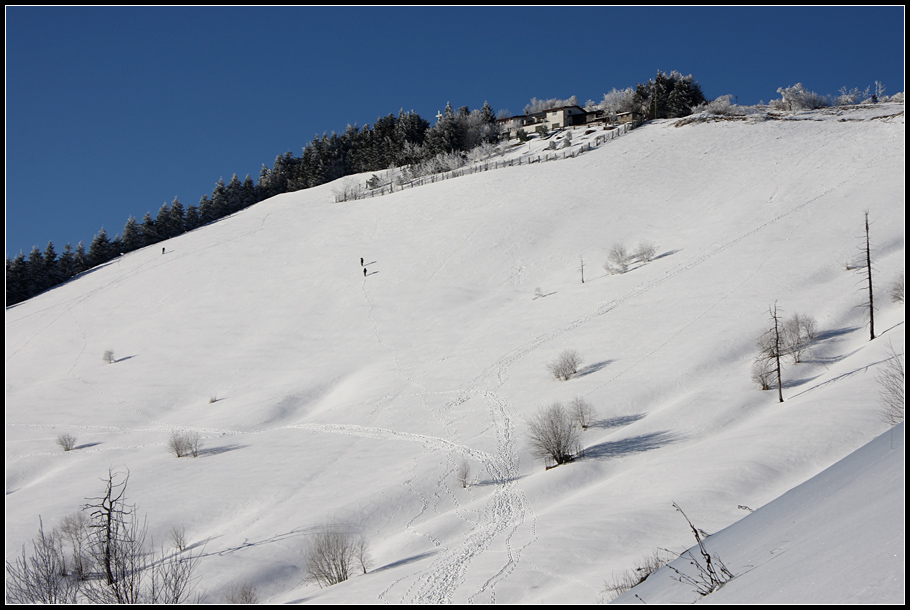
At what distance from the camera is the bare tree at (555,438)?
2042 centimetres

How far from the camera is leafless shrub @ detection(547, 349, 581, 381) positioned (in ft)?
91.4

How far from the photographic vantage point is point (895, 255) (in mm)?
32469

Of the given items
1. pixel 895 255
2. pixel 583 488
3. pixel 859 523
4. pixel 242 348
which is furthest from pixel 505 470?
pixel 895 255

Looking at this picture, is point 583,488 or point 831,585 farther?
point 583,488

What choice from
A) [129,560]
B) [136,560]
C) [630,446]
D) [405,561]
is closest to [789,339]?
[630,446]

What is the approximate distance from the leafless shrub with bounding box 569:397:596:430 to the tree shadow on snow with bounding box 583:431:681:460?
1.91 metres

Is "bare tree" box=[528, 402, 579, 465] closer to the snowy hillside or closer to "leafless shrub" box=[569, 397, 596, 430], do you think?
the snowy hillside

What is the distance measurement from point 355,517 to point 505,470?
5.99 metres

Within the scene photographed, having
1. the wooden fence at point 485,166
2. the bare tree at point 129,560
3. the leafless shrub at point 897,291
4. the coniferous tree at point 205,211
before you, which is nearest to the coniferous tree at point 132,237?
the coniferous tree at point 205,211

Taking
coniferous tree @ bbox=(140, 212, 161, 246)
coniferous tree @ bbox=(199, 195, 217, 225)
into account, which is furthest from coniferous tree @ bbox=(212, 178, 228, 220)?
coniferous tree @ bbox=(140, 212, 161, 246)

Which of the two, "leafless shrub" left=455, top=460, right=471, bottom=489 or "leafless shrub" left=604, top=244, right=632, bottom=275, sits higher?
"leafless shrub" left=604, top=244, right=632, bottom=275

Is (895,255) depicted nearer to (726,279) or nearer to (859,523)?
(726,279)

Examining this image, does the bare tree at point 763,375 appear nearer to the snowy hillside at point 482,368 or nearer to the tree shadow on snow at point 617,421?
the snowy hillside at point 482,368

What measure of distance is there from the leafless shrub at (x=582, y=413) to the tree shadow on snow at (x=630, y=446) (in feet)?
6.27
